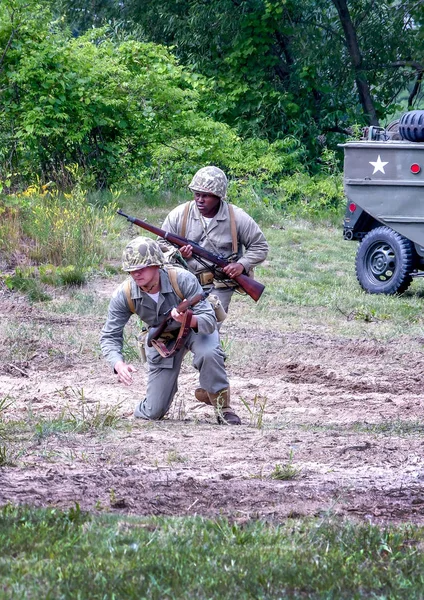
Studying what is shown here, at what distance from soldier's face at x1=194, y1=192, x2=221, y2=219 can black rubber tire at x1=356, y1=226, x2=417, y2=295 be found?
5.68 meters

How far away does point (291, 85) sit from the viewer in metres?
24.1

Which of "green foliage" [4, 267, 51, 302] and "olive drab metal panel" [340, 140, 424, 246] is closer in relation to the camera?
"green foliage" [4, 267, 51, 302]

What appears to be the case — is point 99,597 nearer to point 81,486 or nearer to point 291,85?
point 81,486

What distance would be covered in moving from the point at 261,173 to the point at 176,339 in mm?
14641

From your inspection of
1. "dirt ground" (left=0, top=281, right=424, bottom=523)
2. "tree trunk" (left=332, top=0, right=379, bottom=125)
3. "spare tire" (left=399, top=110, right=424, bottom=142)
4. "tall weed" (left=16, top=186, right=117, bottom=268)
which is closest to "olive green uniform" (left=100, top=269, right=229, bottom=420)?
"dirt ground" (left=0, top=281, right=424, bottom=523)

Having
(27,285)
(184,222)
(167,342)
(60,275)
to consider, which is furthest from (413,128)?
(167,342)

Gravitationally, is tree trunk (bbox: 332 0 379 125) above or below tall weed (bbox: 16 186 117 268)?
above

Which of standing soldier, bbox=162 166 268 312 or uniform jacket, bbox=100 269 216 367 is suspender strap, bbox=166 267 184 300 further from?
standing soldier, bbox=162 166 268 312

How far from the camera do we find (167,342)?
7.37 meters

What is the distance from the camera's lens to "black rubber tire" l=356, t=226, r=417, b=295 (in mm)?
13328

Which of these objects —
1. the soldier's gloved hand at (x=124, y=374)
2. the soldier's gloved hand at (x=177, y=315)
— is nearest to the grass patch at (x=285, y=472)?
the soldier's gloved hand at (x=124, y=374)

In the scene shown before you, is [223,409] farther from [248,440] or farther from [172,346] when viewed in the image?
[248,440]

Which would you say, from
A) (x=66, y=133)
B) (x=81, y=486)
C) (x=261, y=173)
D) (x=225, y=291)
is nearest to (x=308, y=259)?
(x=66, y=133)

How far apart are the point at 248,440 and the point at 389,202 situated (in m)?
7.43
